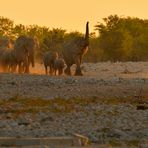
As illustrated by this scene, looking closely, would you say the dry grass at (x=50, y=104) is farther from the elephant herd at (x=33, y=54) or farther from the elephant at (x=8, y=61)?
the elephant at (x=8, y=61)

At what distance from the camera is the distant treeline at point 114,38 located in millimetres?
68812

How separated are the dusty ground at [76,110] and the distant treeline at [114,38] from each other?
137 feet

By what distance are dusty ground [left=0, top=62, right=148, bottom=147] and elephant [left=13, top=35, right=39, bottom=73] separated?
11.7m

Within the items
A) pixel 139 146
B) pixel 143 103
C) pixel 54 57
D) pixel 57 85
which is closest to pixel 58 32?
pixel 54 57

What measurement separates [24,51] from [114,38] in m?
36.1

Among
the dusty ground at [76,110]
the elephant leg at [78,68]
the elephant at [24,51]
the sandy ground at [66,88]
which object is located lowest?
the dusty ground at [76,110]

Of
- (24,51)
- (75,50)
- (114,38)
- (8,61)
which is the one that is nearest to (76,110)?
(75,50)

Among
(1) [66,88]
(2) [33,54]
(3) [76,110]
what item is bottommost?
(3) [76,110]

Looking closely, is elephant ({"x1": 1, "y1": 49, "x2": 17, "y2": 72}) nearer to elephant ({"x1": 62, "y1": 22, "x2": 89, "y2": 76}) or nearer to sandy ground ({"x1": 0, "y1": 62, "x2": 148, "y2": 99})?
elephant ({"x1": 62, "y1": 22, "x2": 89, "y2": 76})

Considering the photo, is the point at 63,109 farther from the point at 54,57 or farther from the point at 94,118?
the point at 54,57

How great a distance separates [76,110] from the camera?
14719mm

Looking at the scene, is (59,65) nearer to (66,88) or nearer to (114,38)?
(66,88)

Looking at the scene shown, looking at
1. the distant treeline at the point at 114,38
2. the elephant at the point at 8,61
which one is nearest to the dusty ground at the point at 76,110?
the elephant at the point at 8,61

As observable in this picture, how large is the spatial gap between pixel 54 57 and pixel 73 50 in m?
4.95
